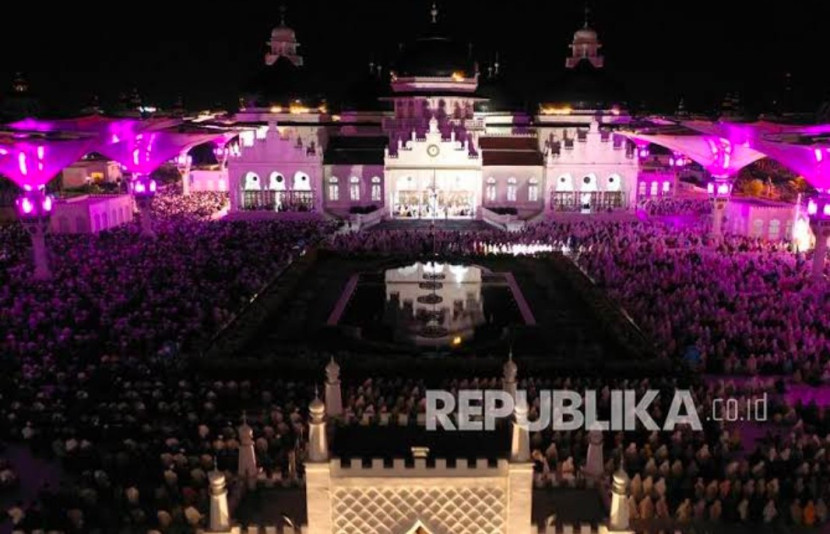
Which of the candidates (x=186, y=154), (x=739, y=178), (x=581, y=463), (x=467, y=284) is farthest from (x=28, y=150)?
(x=739, y=178)

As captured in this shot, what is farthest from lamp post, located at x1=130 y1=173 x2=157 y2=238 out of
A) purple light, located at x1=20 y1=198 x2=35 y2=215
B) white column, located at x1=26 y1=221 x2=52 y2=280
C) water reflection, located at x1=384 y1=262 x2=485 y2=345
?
water reflection, located at x1=384 y1=262 x2=485 y2=345

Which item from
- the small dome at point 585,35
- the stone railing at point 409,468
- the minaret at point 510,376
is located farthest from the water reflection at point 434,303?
the small dome at point 585,35

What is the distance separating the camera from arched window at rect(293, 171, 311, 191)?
180 ft

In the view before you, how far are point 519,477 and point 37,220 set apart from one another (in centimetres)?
2933

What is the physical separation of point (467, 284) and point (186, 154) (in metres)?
39.5

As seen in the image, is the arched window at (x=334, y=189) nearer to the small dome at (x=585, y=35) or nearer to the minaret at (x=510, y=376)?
the small dome at (x=585, y=35)

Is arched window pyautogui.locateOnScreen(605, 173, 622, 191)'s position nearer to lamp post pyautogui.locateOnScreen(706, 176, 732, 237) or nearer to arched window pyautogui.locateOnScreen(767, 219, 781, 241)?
lamp post pyautogui.locateOnScreen(706, 176, 732, 237)

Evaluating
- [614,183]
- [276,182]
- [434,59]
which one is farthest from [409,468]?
[434,59]

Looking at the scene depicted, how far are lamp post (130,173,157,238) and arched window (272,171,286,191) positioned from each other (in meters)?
10.7

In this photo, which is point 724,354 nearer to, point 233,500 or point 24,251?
point 233,500

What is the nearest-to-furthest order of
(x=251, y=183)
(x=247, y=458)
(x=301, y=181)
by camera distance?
(x=247, y=458) → (x=251, y=183) → (x=301, y=181)

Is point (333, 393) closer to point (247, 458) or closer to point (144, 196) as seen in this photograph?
point (247, 458)

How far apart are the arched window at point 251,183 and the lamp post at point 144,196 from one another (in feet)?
32.1

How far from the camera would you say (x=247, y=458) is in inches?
550
